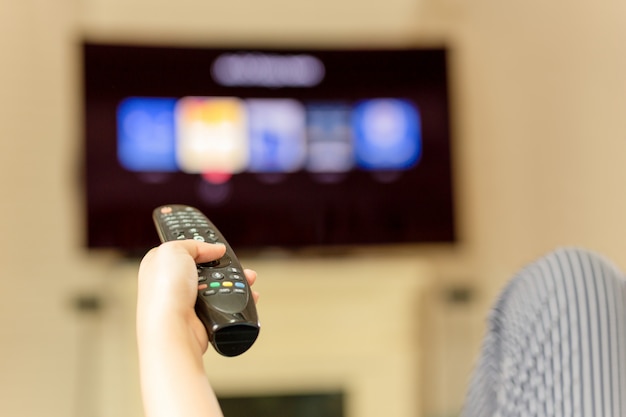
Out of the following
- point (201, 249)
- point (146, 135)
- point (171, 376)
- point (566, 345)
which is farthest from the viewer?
point (146, 135)

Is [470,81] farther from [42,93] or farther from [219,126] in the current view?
[42,93]

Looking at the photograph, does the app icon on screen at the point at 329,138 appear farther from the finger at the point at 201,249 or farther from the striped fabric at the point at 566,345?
the finger at the point at 201,249

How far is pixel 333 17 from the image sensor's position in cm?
254

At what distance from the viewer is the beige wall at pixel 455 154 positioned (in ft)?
7.14

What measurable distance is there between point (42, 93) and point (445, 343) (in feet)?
4.61

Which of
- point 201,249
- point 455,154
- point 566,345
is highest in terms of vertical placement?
point 455,154

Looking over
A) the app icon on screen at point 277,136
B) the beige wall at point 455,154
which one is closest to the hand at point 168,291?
the beige wall at point 455,154

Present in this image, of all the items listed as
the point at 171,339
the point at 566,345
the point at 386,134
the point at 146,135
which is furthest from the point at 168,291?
the point at 386,134

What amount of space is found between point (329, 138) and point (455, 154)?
376 mm

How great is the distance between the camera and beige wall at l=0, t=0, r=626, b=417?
2.18m

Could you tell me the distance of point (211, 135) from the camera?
2.24 metres

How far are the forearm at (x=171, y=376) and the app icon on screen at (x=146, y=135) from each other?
1.72 m

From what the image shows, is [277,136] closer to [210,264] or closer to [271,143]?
[271,143]

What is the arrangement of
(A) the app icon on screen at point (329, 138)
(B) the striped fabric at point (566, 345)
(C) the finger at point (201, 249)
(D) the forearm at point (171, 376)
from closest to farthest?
1. (D) the forearm at point (171, 376)
2. (C) the finger at point (201, 249)
3. (B) the striped fabric at point (566, 345)
4. (A) the app icon on screen at point (329, 138)
